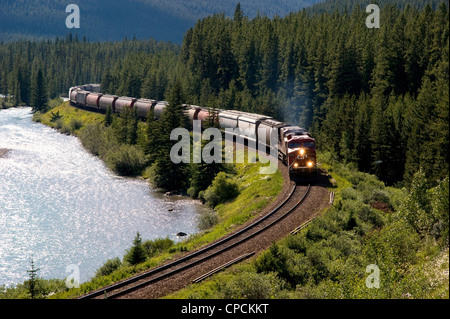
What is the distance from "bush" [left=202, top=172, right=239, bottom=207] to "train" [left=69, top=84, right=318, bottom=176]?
655cm

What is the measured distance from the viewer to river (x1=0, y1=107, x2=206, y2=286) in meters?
38.1

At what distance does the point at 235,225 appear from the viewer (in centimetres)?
3562

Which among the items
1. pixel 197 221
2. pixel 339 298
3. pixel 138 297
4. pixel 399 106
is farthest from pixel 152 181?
pixel 339 298

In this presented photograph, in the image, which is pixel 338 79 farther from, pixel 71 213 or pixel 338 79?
pixel 71 213

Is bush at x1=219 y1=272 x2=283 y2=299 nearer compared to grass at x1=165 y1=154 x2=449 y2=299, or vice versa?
grass at x1=165 y1=154 x2=449 y2=299

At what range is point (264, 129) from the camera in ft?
187

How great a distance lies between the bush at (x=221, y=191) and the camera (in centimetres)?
5025

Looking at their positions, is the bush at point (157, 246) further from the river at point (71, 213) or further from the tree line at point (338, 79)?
the tree line at point (338, 79)

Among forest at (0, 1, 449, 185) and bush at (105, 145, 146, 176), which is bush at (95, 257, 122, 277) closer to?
forest at (0, 1, 449, 185)

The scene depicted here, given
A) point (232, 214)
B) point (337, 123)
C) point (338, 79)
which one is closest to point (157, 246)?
point (232, 214)

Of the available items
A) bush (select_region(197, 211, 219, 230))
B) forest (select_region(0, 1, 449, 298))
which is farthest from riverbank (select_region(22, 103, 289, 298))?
forest (select_region(0, 1, 449, 298))

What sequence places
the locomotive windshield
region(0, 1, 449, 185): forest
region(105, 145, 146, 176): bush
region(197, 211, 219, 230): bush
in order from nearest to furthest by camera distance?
region(197, 211, 219, 230): bush, the locomotive windshield, region(0, 1, 449, 185): forest, region(105, 145, 146, 176): bush

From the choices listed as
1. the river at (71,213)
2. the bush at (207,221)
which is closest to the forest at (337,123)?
the river at (71,213)

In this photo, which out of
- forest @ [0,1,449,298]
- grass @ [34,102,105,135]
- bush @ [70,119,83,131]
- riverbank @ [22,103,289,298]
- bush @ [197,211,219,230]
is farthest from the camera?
grass @ [34,102,105,135]
